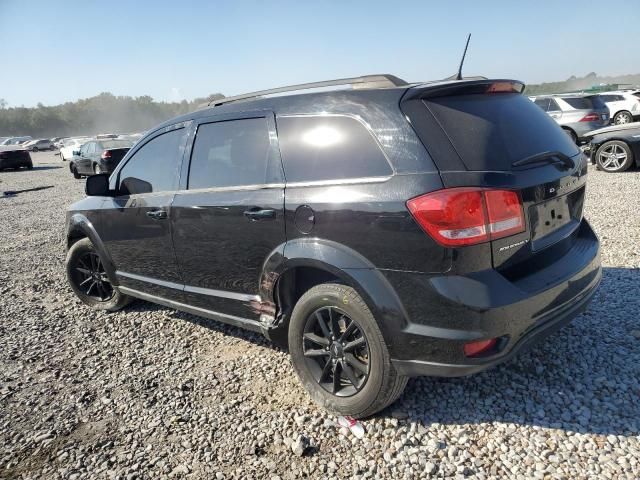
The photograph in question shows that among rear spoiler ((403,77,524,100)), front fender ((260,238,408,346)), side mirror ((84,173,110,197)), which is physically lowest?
front fender ((260,238,408,346))

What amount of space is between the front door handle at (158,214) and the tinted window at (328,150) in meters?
1.20

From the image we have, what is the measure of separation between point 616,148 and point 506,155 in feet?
31.5

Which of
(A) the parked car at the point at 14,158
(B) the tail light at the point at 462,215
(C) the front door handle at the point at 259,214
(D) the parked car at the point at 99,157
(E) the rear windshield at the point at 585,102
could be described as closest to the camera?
(B) the tail light at the point at 462,215

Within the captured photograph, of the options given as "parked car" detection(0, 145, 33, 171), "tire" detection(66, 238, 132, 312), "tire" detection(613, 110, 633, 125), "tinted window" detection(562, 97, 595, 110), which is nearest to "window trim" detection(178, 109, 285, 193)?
"tire" detection(66, 238, 132, 312)

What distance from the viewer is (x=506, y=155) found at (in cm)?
226

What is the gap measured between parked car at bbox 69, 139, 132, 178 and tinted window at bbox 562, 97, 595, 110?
1491cm

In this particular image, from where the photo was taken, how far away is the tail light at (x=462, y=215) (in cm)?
206

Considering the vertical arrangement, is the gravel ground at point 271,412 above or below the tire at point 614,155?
below

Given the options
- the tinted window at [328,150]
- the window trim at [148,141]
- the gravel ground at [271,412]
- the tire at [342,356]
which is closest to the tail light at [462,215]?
the tinted window at [328,150]

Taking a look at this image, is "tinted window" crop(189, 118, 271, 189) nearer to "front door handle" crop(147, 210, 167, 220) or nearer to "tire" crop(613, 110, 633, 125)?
"front door handle" crop(147, 210, 167, 220)

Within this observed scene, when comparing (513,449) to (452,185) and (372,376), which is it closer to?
(372,376)

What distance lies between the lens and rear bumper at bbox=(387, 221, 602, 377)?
81.7 inches

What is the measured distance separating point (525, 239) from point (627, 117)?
1991 centimetres

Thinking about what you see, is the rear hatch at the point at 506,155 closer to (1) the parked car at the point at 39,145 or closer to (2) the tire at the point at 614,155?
(2) the tire at the point at 614,155
